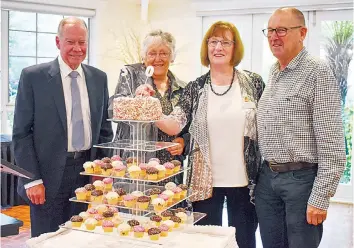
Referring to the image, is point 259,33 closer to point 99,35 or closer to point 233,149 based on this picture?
point 99,35

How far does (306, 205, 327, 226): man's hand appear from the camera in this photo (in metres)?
2.24

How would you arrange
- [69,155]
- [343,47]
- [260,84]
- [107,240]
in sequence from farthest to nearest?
[343,47] → [260,84] → [69,155] → [107,240]

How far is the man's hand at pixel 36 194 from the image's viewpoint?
2464 mm

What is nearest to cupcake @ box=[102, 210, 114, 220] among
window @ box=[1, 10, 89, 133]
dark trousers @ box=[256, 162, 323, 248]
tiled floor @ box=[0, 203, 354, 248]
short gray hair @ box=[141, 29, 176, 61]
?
dark trousers @ box=[256, 162, 323, 248]

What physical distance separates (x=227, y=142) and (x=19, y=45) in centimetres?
425

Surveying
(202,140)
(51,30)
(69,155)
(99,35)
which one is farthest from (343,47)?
(69,155)

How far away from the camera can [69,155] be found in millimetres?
2521

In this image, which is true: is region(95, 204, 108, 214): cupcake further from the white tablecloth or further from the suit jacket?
the suit jacket

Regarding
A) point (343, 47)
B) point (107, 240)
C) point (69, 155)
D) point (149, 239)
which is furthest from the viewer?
point (343, 47)

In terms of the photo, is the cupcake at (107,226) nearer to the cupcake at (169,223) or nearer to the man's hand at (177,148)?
the cupcake at (169,223)

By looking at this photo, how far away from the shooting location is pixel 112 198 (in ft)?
7.04

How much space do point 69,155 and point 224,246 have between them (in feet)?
3.08

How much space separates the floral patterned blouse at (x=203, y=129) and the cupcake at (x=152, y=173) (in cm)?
46


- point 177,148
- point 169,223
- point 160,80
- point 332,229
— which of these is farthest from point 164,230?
point 332,229
